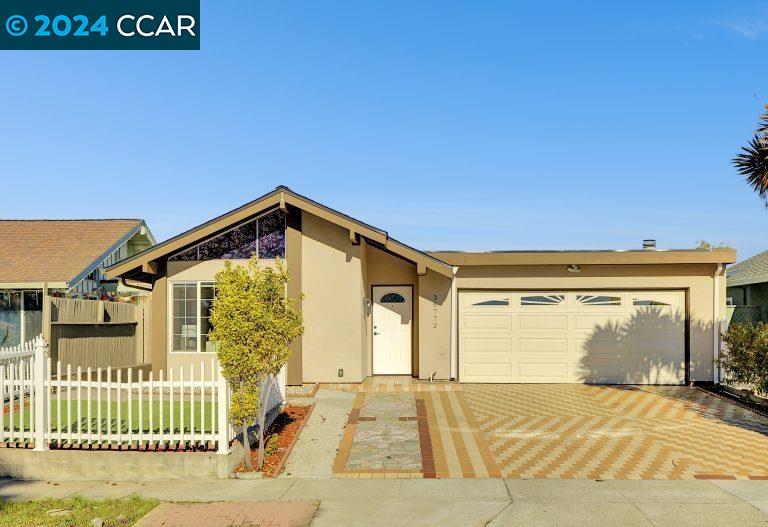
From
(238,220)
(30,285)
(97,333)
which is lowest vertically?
(97,333)

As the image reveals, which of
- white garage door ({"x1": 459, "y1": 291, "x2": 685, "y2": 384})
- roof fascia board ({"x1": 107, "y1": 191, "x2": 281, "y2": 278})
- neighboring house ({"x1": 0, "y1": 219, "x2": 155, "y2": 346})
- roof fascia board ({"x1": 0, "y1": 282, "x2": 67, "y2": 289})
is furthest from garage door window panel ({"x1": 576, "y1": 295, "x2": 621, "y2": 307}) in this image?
roof fascia board ({"x1": 0, "y1": 282, "x2": 67, "y2": 289})

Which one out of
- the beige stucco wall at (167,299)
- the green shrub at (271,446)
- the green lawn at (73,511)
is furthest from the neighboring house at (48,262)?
the green lawn at (73,511)

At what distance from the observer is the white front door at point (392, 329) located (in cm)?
1633

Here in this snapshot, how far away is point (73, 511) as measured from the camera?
22.9 ft

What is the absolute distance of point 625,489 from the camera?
7543 millimetres

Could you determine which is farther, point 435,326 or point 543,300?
point 543,300

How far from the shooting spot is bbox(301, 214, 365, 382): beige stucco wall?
1480 cm

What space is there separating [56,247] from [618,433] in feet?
54.4

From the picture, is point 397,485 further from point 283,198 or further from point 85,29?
point 85,29

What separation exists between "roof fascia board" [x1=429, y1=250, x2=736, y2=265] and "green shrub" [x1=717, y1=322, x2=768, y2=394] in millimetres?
2207

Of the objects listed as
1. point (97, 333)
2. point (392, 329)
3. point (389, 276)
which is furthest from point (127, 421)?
point (389, 276)

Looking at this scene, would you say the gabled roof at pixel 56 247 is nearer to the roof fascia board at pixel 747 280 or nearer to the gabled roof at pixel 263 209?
the gabled roof at pixel 263 209

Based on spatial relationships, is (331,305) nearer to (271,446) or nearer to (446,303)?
(446,303)

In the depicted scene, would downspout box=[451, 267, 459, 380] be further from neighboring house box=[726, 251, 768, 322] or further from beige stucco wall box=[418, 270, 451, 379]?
neighboring house box=[726, 251, 768, 322]
